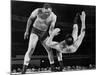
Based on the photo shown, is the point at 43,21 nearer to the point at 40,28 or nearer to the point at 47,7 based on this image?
the point at 40,28

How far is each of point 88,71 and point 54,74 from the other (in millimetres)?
639

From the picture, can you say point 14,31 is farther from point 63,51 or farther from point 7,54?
point 63,51

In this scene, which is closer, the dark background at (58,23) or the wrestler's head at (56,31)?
the dark background at (58,23)

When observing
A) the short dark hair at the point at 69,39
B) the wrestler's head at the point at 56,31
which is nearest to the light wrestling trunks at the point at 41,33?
the wrestler's head at the point at 56,31

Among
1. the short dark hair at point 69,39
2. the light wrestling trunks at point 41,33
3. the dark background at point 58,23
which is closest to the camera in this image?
the dark background at point 58,23

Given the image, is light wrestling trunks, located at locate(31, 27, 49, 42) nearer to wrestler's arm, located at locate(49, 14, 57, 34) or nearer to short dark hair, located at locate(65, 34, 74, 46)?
wrestler's arm, located at locate(49, 14, 57, 34)

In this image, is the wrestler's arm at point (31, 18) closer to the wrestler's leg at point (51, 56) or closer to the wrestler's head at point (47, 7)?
the wrestler's head at point (47, 7)

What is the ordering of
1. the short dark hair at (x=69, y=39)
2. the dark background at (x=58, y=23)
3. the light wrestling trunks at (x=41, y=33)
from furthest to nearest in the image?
the short dark hair at (x=69, y=39)
the light wrestling trunks at (x=41, y=33)
the dark background at (x=58, y=23)

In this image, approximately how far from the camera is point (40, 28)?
3.30m

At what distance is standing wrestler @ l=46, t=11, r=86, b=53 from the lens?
336 cm

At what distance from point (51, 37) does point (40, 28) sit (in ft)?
0.76

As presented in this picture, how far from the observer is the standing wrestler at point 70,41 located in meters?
3.36

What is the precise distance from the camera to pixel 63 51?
344 centimetres
